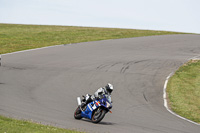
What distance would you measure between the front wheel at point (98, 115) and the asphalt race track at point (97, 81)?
24 cm

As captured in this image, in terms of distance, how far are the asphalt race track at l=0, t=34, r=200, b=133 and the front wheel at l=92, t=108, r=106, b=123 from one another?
242 millimetres

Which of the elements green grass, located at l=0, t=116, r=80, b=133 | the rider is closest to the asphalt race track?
the rider

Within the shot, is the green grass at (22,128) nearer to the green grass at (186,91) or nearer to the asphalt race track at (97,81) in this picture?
the asphalt race track at (97,81)

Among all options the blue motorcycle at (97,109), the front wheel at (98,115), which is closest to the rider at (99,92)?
the blue motorcycle at (97,109)

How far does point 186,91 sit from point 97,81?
565cm

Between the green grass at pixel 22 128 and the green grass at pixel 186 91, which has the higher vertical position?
the green grass at pixel 22 128

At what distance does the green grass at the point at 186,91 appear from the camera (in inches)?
707

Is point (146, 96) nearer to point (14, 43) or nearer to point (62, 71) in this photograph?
point (62, 71)

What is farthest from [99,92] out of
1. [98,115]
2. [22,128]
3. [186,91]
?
[186,91]

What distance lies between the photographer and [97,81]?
74.2 ft

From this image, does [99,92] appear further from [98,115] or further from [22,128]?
[22,128]

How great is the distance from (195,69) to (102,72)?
7896 millimetres

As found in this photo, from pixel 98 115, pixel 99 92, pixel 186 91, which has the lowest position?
pixel 186 91

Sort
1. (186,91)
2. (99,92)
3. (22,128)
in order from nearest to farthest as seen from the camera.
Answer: (22,128) < (99,92) < (186,91)
